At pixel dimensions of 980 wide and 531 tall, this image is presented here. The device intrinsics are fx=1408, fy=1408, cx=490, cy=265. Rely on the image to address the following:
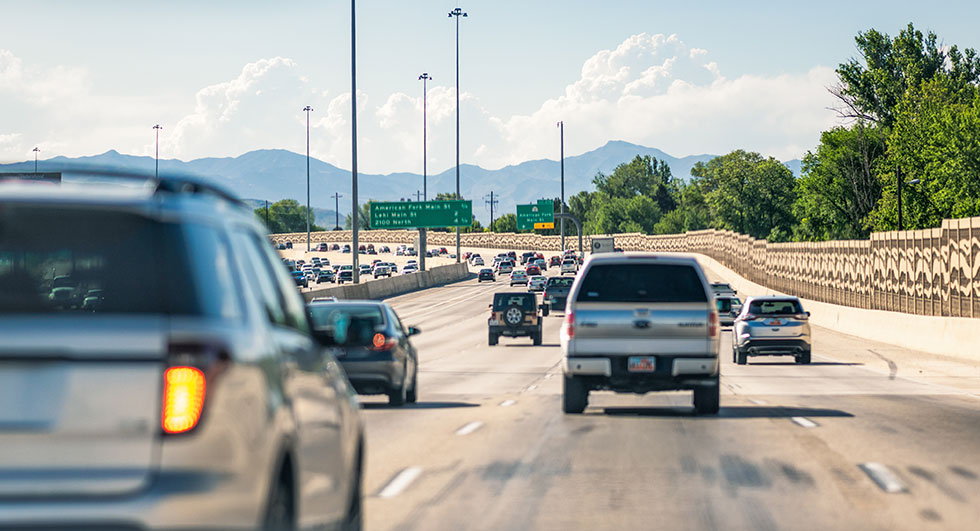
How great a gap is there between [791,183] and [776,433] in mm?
172533

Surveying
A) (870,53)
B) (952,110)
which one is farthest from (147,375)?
(870,53)

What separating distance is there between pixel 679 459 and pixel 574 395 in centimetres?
527

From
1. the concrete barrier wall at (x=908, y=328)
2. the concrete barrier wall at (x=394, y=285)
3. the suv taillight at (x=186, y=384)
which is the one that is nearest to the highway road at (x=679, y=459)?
the suv taillight at (x=186, y=384)

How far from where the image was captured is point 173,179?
564 cm

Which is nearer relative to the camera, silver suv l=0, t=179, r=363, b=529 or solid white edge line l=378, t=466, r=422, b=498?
silver suv l=0, t=179, r=363, b=529

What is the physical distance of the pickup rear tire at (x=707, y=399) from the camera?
60.0 ft

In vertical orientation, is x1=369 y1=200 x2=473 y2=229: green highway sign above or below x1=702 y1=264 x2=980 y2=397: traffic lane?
above

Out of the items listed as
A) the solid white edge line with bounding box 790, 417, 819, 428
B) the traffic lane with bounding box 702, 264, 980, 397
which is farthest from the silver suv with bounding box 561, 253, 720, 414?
the traffic lane with bounding box 702, 264, 980, 397

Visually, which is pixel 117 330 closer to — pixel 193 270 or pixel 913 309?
pixel 193 270

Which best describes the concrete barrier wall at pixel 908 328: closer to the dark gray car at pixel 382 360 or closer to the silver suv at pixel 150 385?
the dark gray car at pixel 382 360

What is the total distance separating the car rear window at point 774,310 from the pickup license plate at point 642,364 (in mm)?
17849

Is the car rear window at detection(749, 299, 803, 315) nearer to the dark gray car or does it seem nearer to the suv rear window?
the suv rear window

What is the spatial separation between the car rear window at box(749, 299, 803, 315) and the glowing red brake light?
31.0 m

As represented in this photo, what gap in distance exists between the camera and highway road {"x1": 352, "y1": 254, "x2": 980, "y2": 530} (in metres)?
9.91
